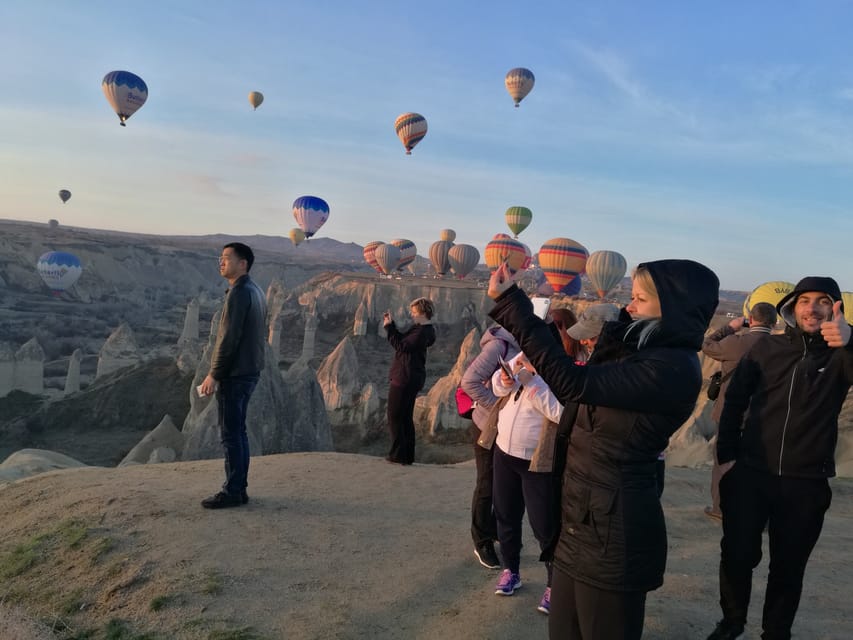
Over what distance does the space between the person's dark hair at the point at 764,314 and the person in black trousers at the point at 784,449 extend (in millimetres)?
1677

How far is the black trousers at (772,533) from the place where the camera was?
8.84 feet

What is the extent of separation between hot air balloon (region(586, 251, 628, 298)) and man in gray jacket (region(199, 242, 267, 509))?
3976 cm

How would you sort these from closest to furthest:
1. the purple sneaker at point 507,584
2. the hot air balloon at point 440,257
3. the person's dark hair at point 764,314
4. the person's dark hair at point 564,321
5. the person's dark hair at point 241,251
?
the person's dark hair at point 564,321, the purple sneaker at point 507,584, the person's dark hair at point 241,251, the person's dark hair at point 764,314, the hot air balloon at point 440,257

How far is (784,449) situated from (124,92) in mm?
42640

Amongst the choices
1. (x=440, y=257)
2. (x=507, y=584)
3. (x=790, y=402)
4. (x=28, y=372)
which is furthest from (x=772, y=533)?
(x=440, y=257)

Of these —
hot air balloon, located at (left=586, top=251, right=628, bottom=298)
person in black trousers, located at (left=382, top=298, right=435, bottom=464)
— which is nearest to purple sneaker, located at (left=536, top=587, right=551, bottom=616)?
person in black trousers, located at (left=382, top=298, right=435, bottom=464)

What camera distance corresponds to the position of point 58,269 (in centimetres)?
5534

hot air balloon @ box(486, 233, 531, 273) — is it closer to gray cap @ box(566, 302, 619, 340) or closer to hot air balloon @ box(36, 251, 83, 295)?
hot air balloon @ box(36, 251, 83, 295)

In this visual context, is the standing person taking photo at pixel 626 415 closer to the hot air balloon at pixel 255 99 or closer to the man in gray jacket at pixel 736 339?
the man in gray jacket at pixel 736 339

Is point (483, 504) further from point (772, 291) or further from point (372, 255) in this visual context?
point (372, 255)

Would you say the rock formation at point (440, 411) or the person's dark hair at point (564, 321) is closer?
the person's dark hair at point (564, 321)

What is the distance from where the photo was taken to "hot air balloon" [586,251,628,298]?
41.7 metres

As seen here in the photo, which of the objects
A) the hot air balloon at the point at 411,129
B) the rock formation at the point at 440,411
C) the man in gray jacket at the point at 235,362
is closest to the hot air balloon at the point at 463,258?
the hot air balloon at the point at 411,129

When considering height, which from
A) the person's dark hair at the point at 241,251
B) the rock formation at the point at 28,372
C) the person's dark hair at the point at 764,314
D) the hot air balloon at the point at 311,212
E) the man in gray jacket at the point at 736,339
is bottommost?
the rock formation at the point at 28,372
